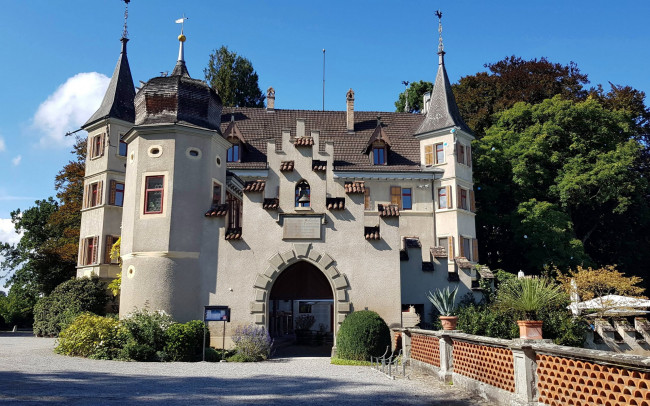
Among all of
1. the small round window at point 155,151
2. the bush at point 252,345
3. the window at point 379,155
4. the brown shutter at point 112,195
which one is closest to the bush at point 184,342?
the bush at point 252,345

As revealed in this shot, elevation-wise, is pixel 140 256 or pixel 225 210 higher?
pixel 225 210

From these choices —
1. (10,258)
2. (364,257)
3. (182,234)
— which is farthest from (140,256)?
(10,258)

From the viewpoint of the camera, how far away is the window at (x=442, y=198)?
32906 millimetres

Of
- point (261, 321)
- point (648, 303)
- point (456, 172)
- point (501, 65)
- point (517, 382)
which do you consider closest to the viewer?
point (517, 382)

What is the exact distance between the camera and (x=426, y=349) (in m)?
15.1

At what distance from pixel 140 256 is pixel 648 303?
791 inches

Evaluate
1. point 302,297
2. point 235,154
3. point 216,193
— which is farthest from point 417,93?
point 302,297

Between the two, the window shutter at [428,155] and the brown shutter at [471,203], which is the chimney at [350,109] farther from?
the brown shutter at [471,203]

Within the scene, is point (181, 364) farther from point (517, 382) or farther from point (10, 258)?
point (10, 258)

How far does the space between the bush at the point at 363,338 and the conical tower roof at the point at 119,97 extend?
20506 millimetres

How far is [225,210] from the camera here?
19.8 metres

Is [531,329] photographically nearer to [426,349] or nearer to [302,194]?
[426,349]

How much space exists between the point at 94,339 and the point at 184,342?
2833 millimetres

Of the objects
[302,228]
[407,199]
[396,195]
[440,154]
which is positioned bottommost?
[302,228]
